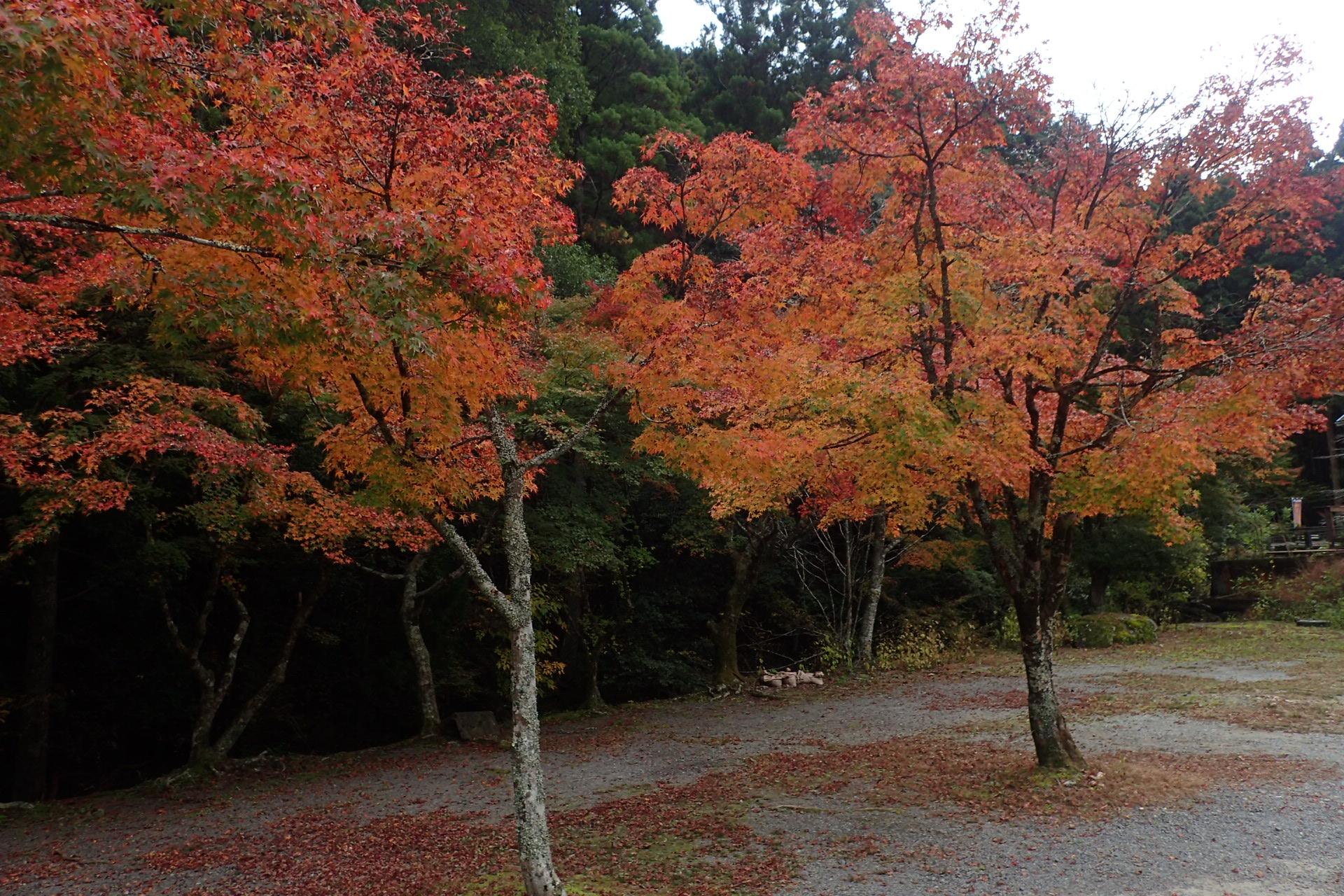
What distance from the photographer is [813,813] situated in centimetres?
688

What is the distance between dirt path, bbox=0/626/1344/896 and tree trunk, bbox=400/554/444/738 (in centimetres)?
69

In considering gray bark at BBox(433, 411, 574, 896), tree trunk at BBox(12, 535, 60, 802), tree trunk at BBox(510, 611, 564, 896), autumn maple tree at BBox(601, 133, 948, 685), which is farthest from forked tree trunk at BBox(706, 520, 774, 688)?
tree trunk at BBox(510, 611, 564, 896)

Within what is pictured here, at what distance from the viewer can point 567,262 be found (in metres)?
14.4

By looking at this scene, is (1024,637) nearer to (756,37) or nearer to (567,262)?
(567,262)

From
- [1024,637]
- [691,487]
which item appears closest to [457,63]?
[691,487]

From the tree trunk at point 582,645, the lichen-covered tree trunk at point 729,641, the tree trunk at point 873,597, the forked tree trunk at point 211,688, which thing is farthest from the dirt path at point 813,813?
the tree trunk at point 873,597

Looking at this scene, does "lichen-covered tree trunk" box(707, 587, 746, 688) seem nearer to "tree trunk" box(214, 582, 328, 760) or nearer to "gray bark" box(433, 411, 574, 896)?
"tree trunk" box(214, 582, 328, 760)

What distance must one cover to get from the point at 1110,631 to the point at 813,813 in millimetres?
13044

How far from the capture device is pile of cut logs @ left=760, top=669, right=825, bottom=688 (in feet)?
49.7

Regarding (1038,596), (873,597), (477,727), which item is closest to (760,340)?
(1038,596)

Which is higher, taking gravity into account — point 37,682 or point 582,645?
point 37,682

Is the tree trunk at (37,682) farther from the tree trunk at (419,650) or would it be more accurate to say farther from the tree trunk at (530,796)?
the tree trunk at (530,796)

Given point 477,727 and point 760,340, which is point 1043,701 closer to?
point 760,340

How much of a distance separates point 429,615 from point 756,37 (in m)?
17.8
